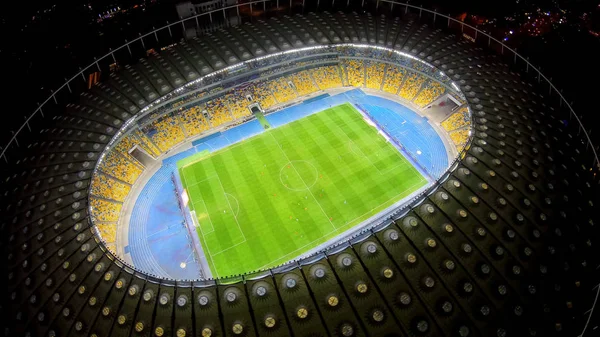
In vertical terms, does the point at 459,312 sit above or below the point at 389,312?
below

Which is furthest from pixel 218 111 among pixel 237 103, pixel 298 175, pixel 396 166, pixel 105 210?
pixel 396 166

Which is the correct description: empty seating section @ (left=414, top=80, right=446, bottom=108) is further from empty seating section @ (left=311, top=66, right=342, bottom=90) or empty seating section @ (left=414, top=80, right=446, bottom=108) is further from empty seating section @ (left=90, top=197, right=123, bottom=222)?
empty seating section @ (left=90, top=197, right=123, bottom=222)

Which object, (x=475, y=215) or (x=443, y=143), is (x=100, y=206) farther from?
(x=443, y=143)

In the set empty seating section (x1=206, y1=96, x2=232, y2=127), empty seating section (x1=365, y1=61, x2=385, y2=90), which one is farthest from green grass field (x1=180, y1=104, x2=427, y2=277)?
empty seating section (x1=365, y1=61, x2=385, y2=90)

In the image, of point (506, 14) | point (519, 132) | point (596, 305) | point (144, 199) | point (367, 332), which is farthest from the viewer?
point (506, 14)

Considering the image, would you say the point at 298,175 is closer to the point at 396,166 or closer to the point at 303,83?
the point at 396,166

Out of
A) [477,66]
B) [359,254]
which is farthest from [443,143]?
[359,254]

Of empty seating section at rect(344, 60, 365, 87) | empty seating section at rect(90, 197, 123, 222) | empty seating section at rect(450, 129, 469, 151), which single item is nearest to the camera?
empty seating section at rect(90, 197, 123, 222)

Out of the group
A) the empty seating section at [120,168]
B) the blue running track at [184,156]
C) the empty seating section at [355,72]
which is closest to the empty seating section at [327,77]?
the empty seating section at [355,72]
